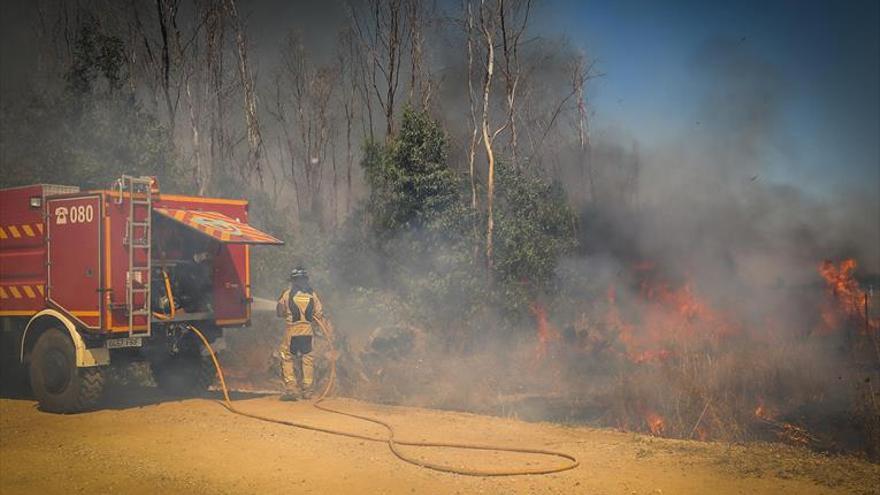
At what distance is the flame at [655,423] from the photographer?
28.8ft

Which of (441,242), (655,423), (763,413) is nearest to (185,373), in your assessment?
(441,242)

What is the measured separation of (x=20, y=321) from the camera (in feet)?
33.7

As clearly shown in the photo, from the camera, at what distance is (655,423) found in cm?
902

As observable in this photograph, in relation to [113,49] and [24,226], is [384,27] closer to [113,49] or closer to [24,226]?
[113,49]

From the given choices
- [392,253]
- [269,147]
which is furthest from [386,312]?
[269,147]

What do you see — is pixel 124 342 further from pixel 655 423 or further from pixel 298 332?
pixel 655 423

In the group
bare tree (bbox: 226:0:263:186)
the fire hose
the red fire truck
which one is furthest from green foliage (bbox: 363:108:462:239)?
bare tree (bbox: 226:0:263:186)

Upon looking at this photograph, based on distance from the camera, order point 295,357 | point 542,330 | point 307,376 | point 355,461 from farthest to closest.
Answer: point 542,330 → point 295,357 → point 307,376 → point 355,461

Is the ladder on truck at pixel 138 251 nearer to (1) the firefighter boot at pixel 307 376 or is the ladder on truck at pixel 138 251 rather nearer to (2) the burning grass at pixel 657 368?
(1) the firefighter boot at pixel 307 376

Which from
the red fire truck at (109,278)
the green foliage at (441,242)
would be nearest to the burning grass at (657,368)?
the green foliage at (441,242)

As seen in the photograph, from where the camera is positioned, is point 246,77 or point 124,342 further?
point 246,77

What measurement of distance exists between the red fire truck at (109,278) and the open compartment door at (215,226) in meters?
0.02

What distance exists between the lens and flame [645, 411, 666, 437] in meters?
8.77

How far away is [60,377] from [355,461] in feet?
18.3
